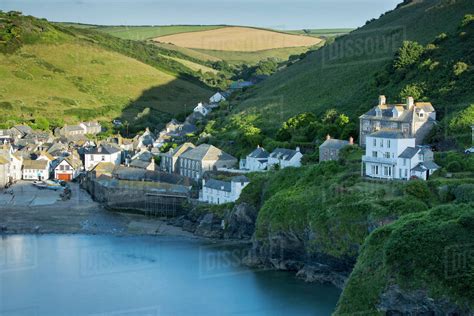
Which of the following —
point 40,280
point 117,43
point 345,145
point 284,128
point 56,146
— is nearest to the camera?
point 40,280

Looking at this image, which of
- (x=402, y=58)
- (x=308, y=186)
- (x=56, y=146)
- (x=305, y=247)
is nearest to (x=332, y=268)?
(x=305, y=247)

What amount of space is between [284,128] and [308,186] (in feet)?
56.5

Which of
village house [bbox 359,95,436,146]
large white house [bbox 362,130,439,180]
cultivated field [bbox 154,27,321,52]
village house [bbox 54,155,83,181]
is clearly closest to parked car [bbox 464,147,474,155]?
large white house [bbox 362,130,439,180]

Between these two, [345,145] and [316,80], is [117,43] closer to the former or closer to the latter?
[316,80]

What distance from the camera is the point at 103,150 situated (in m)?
74.0

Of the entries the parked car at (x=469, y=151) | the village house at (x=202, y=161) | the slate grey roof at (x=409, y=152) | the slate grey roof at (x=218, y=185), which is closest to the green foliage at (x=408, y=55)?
the village house at (x=202, y=161)

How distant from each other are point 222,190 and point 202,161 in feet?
23.0

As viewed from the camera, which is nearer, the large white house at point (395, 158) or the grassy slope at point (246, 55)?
the large white house at point (395, 158)

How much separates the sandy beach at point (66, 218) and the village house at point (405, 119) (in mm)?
12523

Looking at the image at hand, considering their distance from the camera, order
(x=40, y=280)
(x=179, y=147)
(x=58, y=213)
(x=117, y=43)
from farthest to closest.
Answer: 1. (x=117, y=43)
2. (x=179, y=147)
3. (x=58, y=213)
4. (x=40, y=280)

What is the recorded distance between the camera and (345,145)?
2105 inches

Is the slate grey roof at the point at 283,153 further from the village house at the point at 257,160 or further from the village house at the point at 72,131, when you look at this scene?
the village house at the point at 72,131

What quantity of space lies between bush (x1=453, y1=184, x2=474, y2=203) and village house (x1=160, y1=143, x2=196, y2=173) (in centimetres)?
2928

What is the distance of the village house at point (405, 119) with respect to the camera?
52.1 metres
